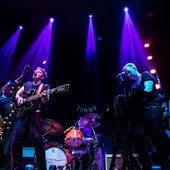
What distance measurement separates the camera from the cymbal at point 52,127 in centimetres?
659

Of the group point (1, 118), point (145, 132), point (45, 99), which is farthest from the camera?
point (1, 118)

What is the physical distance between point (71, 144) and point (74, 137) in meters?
0.25

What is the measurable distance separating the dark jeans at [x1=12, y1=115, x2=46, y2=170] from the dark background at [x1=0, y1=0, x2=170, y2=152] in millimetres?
3393

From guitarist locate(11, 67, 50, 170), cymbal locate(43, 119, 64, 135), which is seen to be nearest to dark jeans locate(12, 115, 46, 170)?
guitarist locate(11, 67, 50, 170)

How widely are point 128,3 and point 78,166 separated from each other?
4.59 meters

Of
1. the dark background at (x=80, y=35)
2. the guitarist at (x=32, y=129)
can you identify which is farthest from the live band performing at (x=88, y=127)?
the dark background at (x=80, y=35)

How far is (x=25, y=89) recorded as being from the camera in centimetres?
521

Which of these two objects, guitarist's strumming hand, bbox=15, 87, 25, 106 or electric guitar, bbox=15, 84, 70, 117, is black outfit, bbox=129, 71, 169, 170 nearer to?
electric guitar, bbox=15, 84, 70, 117

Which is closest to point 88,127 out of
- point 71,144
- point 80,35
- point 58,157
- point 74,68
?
point 71,144

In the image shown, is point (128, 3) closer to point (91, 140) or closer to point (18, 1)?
point (18, 1)

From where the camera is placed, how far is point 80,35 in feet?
29.0

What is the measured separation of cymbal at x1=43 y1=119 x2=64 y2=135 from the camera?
21.6ft

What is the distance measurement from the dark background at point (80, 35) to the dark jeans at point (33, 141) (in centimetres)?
339

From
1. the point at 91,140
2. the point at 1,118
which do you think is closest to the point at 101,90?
the point at 91,140
